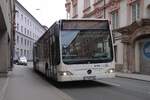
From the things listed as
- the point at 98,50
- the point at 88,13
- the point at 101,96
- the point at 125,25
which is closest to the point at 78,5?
the point at 88,13

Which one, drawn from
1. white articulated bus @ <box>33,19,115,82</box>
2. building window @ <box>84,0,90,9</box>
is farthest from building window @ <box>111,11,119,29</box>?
white articulated bus @ <box>33,19,115,82</box>

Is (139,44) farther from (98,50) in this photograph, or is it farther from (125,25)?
(98,50)

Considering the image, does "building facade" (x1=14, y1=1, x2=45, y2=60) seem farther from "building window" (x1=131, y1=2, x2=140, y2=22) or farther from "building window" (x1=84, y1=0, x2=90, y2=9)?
Result: "building window" (x1=131, y1=2, x2=140, y2=22)

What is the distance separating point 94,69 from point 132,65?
541 inches

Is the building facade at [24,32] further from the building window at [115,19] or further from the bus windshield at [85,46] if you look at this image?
the bus windshield at [85,46]

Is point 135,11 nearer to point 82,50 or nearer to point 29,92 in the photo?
point 82,50

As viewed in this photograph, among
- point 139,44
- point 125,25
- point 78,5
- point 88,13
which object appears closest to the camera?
point 139,44

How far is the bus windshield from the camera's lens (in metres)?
16.1

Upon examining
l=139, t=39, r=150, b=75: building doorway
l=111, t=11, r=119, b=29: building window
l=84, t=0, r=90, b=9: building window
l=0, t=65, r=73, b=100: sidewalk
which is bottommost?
l=0, t=65, r=73, b=100: sidewalk

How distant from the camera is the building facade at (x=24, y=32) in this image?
269 ft

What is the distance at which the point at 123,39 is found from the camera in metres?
30.1

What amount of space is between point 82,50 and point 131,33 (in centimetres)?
1354

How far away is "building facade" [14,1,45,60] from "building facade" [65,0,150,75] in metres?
46.5

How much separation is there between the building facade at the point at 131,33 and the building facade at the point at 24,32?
46.5m
